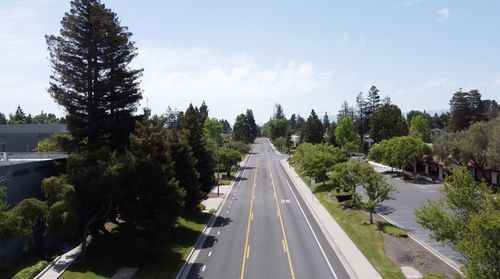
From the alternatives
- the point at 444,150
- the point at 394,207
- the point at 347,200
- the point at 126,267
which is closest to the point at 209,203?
A: the point at 347,200

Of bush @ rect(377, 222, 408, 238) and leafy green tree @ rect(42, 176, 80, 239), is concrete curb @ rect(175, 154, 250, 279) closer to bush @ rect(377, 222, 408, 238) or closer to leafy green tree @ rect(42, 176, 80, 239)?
leafy green tree @ rect(42, 176, 80, 239)

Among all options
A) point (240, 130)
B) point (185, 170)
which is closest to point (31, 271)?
point (185, 170)

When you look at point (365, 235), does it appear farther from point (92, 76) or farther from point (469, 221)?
point (92, 76)

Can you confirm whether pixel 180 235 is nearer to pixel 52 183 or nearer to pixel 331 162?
pixel 52 183

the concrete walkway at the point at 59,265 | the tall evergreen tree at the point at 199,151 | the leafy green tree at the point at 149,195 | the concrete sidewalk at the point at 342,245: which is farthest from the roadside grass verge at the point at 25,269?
the tall evergreen tree at the point at 199,151

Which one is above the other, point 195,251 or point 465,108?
point 465,108

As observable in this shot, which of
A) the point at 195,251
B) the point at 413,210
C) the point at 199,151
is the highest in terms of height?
the point at 199,151
